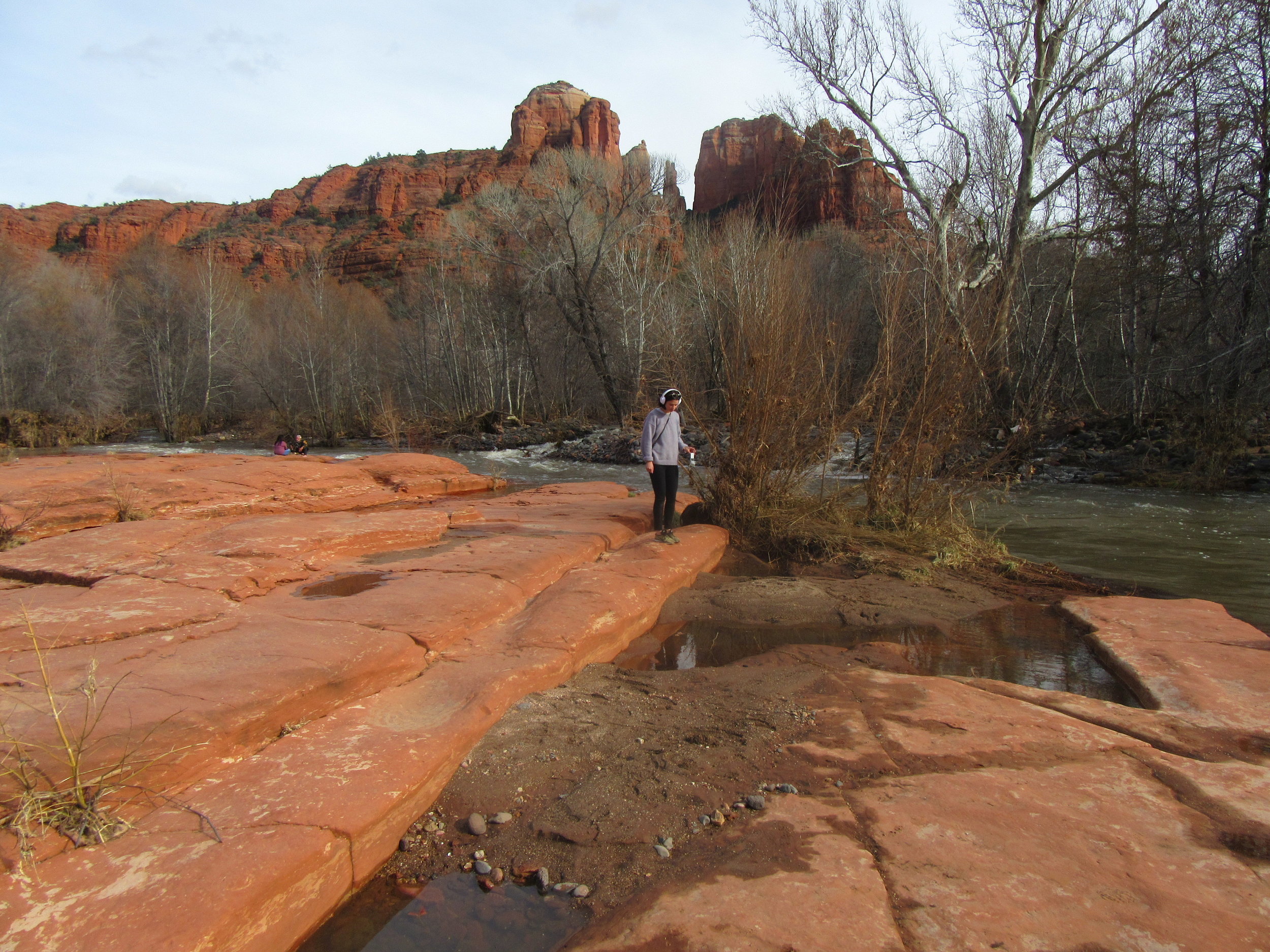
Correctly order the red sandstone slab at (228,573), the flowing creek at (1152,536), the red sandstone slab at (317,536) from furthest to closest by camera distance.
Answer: the flowing creek at (1152,536), the red sandstone slab at (317,536), the red sandstone slab at (228,573)

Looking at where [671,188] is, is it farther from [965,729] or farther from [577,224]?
[965,729]

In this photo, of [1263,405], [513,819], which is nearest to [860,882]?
[513,819]

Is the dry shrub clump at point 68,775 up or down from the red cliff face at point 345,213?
down

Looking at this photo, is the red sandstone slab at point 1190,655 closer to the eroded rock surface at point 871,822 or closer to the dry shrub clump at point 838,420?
the eroded rock surface at point 871,822

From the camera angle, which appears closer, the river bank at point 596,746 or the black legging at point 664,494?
the river bank at point 596,746

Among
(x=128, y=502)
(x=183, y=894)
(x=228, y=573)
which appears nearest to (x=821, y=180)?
(x=128, y=502)

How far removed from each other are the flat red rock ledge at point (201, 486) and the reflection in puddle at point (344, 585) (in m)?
3.23

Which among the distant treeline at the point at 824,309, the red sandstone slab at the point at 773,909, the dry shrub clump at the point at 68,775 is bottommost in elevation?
the red sandstone slab at the point at 773,909

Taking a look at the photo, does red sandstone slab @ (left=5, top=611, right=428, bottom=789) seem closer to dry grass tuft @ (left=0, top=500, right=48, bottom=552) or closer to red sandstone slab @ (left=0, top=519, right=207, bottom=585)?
red sandstone slab @ (left=0, top=519, right=207, bottom=585)

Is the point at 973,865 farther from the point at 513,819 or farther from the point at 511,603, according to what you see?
the point at 511,603

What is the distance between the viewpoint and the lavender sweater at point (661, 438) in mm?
6938

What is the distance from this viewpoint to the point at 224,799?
2.53 metres

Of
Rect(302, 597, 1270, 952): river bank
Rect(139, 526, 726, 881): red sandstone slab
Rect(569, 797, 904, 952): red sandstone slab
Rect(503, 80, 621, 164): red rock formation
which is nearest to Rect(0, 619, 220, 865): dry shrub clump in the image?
Rect(139, 526, 726, 881): red sandstone slab

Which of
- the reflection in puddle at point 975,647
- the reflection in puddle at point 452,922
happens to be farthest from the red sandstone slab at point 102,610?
the reflection in puddle at point 975,647
